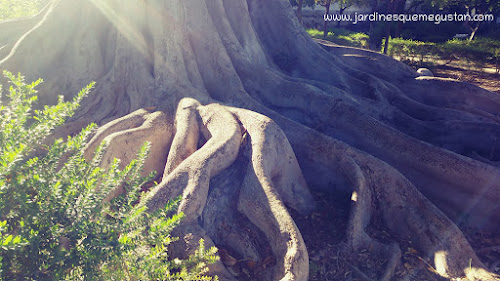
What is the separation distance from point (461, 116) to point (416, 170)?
1954 millimetres

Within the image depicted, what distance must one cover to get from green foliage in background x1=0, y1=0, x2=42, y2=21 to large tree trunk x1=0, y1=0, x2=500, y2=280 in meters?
6.92

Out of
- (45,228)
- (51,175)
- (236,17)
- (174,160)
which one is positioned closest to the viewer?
(45,228)

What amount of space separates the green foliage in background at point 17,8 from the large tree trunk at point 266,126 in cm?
692

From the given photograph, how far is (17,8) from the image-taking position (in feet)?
47.5

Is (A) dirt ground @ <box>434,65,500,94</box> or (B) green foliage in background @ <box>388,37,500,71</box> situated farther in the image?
(B) green foliage in background @ <box>388,37,500,71</box>

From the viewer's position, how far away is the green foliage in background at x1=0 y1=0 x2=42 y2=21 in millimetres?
13672

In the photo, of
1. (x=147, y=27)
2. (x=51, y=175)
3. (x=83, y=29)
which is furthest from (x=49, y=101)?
(x=51, y=175)

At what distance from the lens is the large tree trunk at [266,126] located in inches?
160

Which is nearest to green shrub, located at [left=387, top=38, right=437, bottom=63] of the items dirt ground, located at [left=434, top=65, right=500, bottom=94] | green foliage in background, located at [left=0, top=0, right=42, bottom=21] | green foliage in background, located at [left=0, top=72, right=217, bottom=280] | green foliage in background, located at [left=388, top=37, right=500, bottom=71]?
green foliage in background, located at [left=388, top=37, right=500, bottom=71]

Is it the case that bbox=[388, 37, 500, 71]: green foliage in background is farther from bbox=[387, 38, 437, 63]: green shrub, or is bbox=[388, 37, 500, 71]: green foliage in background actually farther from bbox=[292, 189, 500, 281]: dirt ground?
bbox=[292, 189, 500, 281]: dirt ground

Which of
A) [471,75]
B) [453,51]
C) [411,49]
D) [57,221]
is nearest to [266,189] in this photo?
[57,221]

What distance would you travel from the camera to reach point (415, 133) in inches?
230

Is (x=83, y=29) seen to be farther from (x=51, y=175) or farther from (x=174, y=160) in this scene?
(x=51, y=175)

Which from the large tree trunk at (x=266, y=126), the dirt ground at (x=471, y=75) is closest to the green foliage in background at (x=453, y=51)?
the dirt ground at (x=471, y=75)
